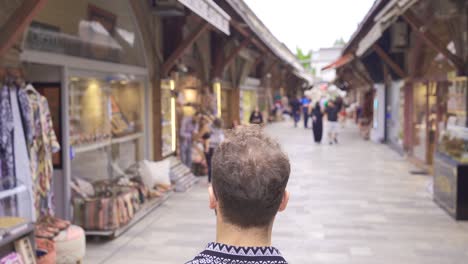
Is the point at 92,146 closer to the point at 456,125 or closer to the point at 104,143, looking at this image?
the point at 104,143

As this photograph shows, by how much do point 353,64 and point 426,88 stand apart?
10864mm

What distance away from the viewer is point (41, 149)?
5.12 metres

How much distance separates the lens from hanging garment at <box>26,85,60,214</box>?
4.97 metres

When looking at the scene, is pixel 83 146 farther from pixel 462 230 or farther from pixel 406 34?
pixel 406 34

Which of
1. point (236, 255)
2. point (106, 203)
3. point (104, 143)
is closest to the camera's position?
point (236, 255)

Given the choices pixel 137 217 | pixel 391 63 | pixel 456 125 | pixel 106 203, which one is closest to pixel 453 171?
pixel 456 125

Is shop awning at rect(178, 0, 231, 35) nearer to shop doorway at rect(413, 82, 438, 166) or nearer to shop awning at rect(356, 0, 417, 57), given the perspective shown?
shop awning at rect(356, 0, 417, 57)

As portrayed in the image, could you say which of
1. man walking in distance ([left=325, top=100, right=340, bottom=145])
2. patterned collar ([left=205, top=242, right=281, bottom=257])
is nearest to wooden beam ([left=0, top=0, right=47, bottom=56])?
patterned collar ([left=205, top=242, right=281, bottom=257])

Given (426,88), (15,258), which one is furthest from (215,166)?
(426,88)

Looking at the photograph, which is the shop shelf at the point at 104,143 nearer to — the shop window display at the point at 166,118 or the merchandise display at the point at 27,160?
the shop window display at the point at 166,118

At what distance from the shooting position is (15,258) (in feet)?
12.9

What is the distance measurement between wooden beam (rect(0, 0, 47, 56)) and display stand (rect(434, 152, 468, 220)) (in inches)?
206

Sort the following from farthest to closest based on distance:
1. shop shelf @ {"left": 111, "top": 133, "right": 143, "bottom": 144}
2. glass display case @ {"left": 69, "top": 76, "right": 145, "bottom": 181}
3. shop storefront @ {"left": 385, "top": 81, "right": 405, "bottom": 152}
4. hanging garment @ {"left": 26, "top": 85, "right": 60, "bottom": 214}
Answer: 1. shop storefront @ {"left": 385, "top": 81, "right": 405, "bottom": 152}
2. shop shelf @ {"left": 111, "top": 133, "right": 143, "bottom": 144}
3. glass display case @ {"left": 69, "top": 76, "right": 145, "bottom": 181}
4. hanging garment @ {"left": 26, "top": 85, "right": 60, "bottom": 214}

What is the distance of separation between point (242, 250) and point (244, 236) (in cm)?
4
